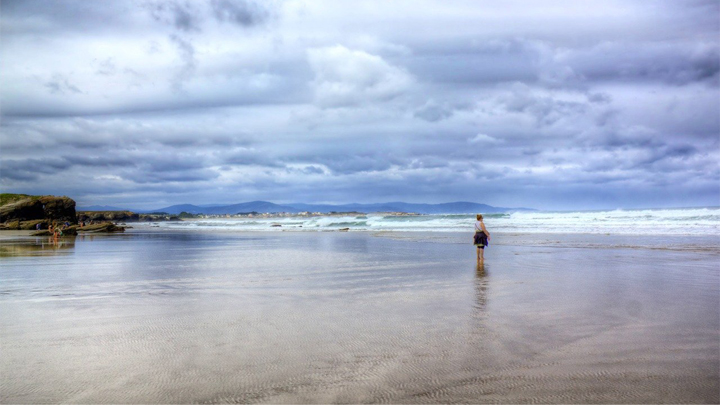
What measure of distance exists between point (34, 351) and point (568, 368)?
6.46 m

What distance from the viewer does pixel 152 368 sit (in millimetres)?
5480

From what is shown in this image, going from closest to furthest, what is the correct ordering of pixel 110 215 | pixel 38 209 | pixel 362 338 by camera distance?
pixel 362 338, pixel 38 209, pixel 110 215

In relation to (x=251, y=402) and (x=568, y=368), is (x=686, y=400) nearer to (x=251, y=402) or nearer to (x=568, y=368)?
(x=568, y=368)

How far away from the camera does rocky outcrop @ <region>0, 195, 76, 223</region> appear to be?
2446 inches

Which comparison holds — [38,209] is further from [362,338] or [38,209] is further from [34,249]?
[362,338]

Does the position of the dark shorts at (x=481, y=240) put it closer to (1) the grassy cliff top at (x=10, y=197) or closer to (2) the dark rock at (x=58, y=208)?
(2) the dark rock at (x=58, y=208)

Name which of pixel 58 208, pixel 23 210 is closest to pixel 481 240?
pixel 23 210

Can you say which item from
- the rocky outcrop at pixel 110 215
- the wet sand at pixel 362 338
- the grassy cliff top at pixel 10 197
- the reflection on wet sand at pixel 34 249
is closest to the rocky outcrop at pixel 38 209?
the grassy cliff top at pixel 10 197

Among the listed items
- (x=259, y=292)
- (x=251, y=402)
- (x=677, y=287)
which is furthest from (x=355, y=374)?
(x=677, y=287)

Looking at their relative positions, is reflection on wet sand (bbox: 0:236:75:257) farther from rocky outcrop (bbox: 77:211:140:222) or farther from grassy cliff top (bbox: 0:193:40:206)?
rocky outcrop (bbox: 77:211:140:222)

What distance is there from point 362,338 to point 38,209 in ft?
239

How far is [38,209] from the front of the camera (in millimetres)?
65438

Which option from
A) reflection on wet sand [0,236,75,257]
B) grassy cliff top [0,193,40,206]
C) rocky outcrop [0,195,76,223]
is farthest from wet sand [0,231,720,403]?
grassy cliff top [0,193,40,206]

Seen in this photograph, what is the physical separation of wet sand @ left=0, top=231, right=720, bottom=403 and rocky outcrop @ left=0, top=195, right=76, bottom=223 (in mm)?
59789
